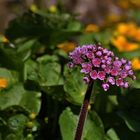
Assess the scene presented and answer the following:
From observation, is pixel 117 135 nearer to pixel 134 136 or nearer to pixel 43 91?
pixel 134 136

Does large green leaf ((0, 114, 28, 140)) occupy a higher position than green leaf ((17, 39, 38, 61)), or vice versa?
green leaf ((17, 39, 38, 61))

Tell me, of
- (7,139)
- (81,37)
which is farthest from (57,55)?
(7,139)

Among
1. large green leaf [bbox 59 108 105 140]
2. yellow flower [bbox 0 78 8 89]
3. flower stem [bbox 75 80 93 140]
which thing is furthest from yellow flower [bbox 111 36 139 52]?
flower stem [bbox 75 80 93 140]

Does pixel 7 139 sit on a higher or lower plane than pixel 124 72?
lower

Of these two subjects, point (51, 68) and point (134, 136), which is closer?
point (134, 136)

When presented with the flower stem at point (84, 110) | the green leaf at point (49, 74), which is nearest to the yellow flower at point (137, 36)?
the green leaf at point (49, 74)

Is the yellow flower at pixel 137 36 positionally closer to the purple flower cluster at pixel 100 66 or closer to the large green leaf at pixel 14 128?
the large green leaf at pixel 14 128

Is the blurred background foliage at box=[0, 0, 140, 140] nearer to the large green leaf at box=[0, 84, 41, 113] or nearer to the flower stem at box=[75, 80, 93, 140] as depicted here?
the large green leaf at box=[0, 84, 41, 113]
